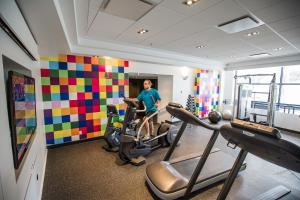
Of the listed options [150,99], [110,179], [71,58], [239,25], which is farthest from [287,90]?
[71,58]

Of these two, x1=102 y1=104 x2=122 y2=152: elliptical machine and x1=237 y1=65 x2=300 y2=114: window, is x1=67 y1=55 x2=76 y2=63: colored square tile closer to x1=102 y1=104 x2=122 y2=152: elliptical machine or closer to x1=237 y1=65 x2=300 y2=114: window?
x1=102 y1=104 x2=122 y2=152: elliptical machine

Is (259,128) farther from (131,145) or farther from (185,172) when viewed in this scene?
(131,145)

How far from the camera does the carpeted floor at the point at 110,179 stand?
2049mm

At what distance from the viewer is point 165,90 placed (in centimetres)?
593

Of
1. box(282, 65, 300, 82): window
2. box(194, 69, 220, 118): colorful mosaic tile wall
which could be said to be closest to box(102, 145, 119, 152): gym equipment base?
box(194, 69, 220, 118): colorful mosaic tile wall

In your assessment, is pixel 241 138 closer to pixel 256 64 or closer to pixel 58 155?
pixel 58 155

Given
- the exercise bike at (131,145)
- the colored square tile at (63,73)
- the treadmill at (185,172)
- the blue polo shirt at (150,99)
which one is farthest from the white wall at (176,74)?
the treadmill at (185,172)

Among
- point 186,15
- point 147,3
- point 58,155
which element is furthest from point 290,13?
point 58,155

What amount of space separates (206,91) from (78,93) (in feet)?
17.5

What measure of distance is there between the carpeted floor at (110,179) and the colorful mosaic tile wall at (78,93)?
0.62m

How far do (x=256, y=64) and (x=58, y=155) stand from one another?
24.0ft

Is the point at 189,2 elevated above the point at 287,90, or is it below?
above

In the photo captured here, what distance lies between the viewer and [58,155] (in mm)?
3180

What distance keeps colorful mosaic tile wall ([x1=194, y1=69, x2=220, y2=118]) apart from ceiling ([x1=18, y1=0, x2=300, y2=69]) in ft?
7.96
